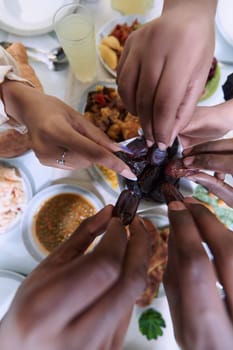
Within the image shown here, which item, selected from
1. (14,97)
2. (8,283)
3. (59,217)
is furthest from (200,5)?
(8,283)

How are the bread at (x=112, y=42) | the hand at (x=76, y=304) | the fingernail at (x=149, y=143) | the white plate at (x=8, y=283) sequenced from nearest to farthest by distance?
the hand at (x=76, y=304)
the fingernail at (x=149, y=143)
the white plate at (x=8, y=283)
the bread at (x=112, y=42)

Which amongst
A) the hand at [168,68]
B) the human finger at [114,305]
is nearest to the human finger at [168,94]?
the hand at [168,68]

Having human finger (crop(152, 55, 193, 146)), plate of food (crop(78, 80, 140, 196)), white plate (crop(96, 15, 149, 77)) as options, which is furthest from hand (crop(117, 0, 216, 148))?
white plate (crop(96, 15, 149, 77))

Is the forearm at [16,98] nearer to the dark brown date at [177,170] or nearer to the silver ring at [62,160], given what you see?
the silver ring at [62,160]

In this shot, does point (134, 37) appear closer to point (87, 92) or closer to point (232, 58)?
point (87, 92)

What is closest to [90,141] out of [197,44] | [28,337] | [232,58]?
[197,44]
